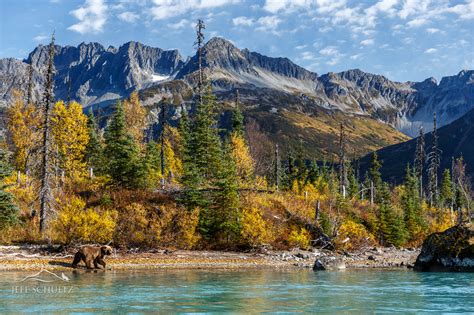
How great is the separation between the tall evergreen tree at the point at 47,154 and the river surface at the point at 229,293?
11605mm

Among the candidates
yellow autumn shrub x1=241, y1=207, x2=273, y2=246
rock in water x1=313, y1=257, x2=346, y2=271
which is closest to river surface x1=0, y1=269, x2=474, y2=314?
rock in water x1=313, y1=257, x2=346, y2=271

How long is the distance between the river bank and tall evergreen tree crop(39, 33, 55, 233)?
3701 mm

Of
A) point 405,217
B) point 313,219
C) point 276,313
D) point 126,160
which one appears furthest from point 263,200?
point 276,313

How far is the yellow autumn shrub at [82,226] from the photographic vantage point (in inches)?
1598

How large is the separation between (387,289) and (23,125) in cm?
5012

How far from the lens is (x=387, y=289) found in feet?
80.7

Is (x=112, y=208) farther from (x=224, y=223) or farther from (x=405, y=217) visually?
(x=405, y=217)

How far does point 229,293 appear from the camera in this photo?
22.8 meters

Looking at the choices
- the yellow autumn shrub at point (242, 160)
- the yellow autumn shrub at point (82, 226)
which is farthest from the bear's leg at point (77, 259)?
the yellow autumn shrub at point (242, 160)

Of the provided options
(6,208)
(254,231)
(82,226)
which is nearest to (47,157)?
(6,208)

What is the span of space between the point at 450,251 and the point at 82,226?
29.4m

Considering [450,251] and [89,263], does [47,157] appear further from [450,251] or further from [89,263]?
[450,251]

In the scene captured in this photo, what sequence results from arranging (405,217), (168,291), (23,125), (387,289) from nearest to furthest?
(168,291), (387,289), (23,125), (405,217)

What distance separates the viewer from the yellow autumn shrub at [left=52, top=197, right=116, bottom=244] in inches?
1598
